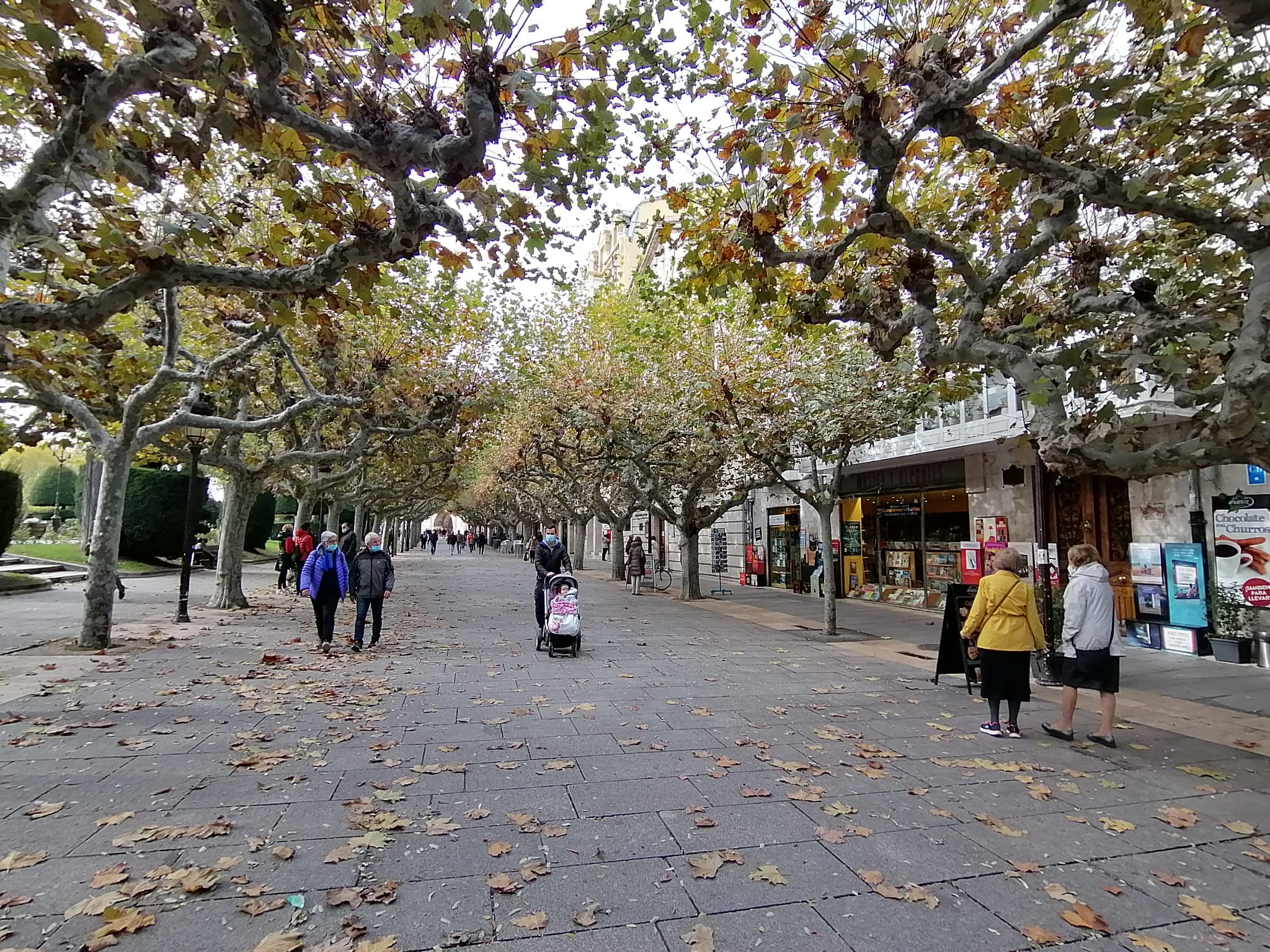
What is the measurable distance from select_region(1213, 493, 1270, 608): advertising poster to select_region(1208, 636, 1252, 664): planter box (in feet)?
2.15

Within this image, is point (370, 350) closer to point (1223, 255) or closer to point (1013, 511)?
point (1223, 255)

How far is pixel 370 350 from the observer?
43.4ft

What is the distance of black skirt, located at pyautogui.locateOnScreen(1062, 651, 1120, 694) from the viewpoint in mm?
5695

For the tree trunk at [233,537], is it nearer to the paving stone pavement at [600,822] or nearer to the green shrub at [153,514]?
the paving stone pavement at [600,822]

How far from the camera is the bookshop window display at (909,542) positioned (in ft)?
54.9

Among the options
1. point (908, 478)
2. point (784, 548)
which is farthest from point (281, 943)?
point (784, 548)

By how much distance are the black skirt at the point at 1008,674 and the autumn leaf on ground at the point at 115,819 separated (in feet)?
20.9

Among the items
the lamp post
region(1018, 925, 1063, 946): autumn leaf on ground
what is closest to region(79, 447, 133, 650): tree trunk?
the lamp post

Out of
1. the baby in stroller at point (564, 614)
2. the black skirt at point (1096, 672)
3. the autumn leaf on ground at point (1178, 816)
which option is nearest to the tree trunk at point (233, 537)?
the baby in stroller at point (564, 614)

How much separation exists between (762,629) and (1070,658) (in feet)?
24.6

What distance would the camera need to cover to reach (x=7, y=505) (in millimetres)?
16969

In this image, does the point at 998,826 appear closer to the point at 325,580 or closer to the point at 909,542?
A: the point at 325,580

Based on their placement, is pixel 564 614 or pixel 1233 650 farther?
pixel 1233 650

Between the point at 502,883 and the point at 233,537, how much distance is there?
43.6ft
